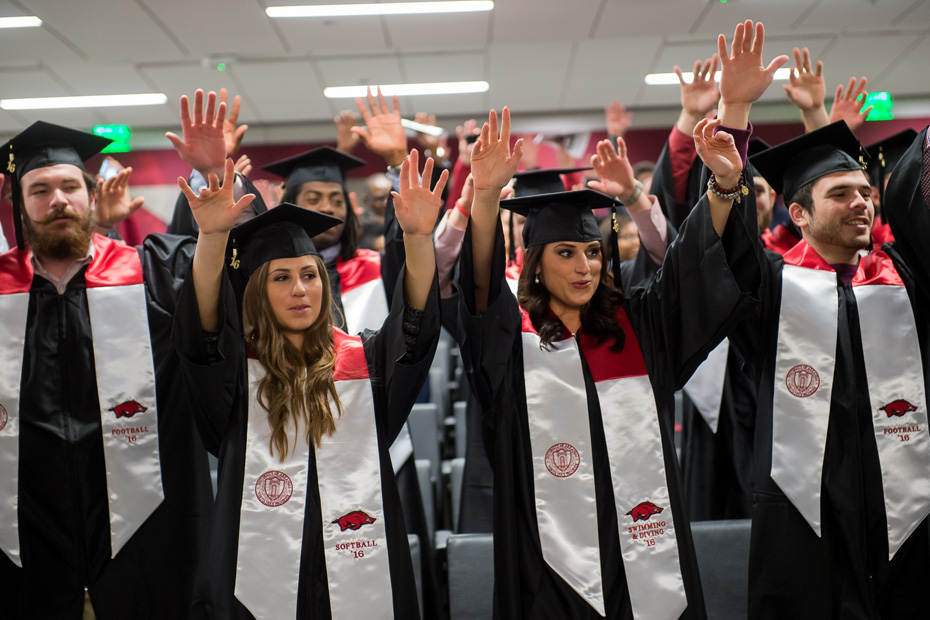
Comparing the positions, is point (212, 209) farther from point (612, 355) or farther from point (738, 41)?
point (738, 41)

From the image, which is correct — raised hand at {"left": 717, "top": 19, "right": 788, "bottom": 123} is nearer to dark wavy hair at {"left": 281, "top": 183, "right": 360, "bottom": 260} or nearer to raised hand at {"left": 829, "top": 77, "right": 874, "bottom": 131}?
raised hand at {"left": 829, "top": 77, "right": 874, "bottom": 131}

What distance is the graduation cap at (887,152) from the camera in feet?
11.6

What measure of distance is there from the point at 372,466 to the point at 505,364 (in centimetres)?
50

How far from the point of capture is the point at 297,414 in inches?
90.3

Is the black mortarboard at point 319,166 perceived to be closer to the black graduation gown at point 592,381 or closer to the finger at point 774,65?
the black graduation gown at point 592,381

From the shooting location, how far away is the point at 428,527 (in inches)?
124

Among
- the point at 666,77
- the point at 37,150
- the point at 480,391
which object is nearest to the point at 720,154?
the point at 480,391

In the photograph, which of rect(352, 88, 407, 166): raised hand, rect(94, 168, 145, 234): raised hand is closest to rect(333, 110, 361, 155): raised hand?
rect(352, 88, 407, 166): raised hand

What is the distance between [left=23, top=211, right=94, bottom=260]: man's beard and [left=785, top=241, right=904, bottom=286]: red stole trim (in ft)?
8.32

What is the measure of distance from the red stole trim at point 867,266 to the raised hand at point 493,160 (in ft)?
3.86

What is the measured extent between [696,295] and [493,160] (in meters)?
0.74

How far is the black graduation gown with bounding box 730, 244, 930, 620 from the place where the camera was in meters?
2.40

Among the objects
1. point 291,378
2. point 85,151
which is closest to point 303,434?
point 291,378

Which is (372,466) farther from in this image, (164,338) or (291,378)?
(164,338)
